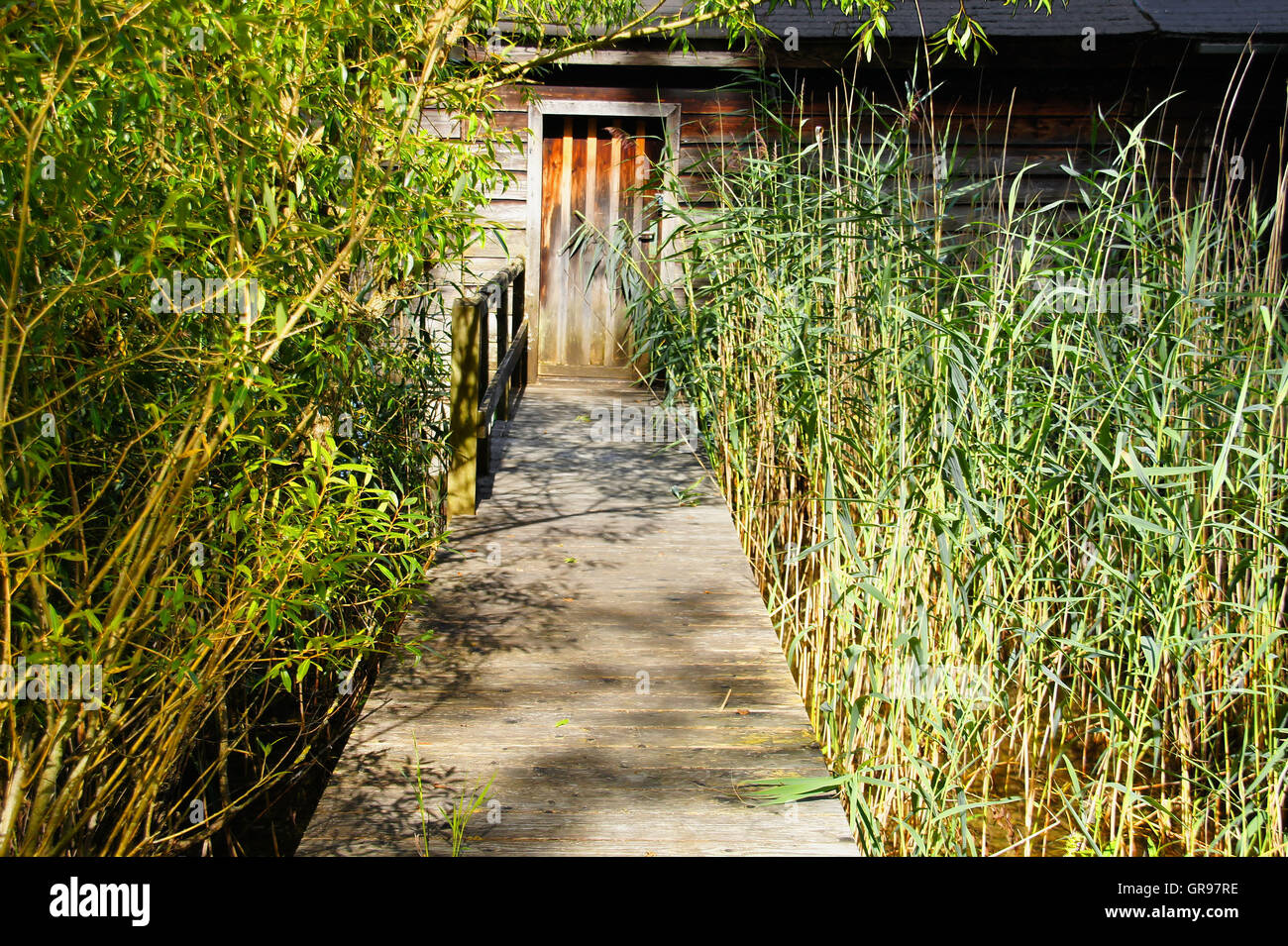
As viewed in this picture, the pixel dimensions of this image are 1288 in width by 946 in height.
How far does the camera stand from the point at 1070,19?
8219 mm

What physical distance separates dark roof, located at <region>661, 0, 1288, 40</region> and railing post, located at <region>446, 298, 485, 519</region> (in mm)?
3892

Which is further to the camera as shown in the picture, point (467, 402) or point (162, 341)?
point (467, 402)

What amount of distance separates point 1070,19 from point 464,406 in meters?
5.92

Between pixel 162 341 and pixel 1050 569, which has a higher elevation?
pixel 162 341

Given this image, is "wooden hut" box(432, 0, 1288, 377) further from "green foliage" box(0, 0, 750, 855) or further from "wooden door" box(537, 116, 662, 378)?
"green foliage" box(0, 0, 750, 855)

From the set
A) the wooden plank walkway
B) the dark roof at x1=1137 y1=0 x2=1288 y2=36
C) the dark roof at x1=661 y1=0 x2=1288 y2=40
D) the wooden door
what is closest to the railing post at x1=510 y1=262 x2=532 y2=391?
the wooden door

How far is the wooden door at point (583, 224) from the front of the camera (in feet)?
29.0

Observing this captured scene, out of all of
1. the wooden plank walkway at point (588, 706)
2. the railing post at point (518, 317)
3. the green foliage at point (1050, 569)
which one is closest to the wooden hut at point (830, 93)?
the railing post at point (518, 317)

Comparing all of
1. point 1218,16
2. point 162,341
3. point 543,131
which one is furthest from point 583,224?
point 162,341

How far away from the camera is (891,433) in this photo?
13.4 ft

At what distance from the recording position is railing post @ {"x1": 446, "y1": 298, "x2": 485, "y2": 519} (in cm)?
503

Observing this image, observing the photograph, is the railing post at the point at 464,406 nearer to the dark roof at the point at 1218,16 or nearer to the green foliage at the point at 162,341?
the green foliage at the point at 162,341

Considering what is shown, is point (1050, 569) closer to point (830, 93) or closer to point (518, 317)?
point (518, 317)

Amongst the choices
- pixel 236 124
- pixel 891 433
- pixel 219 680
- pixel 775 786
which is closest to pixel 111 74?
pixel 236 124
